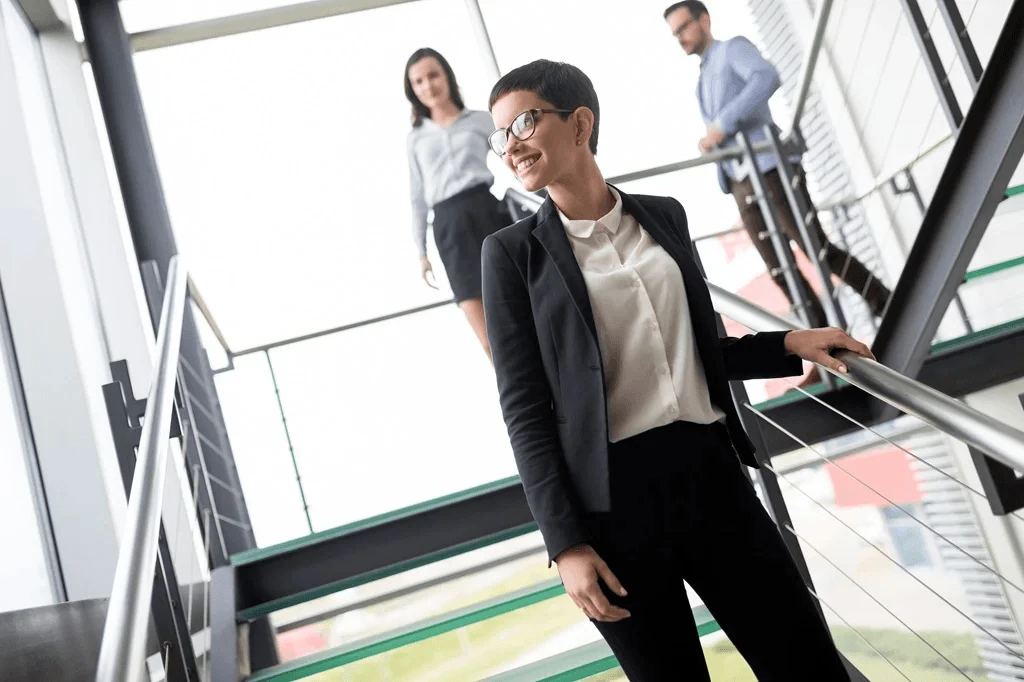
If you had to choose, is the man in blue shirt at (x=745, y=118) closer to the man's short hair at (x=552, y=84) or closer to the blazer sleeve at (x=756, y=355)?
the blazer sleeve at (x=756, y=355)

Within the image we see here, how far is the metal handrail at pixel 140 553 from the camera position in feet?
2.82

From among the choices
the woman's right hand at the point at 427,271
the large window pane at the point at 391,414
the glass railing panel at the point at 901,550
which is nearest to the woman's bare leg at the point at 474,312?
the woman's right hand at the point at 427,271

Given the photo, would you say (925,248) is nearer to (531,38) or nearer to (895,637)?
(895,637)

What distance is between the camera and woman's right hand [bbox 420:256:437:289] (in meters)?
2.95

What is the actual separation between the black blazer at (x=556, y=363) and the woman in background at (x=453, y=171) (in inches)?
62.3

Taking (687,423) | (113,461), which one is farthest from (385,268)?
(687,423)

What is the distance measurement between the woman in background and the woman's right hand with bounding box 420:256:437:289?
0.19m

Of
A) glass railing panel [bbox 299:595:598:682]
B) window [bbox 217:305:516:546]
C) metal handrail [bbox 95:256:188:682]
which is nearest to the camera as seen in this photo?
metal handrail [bbox 95:256:188:682]

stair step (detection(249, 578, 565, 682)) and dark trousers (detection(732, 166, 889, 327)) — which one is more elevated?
dark trousers (detection(732, 166, 889, 327))

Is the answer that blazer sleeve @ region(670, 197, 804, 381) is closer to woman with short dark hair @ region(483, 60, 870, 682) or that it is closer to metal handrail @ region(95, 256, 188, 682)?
woman with short dark hair @ region(483, 60, 870, 682)

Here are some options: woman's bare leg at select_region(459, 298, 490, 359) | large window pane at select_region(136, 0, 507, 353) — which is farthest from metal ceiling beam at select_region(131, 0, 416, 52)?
woman's bare leg at select_region(459, 298, 490, 359)

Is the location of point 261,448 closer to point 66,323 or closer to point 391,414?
point 391,414

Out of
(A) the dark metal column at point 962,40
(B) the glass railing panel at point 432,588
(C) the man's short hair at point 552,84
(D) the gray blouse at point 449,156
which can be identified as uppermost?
(D) the gray blouse at point 449,156

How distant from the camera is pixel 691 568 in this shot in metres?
1.04
